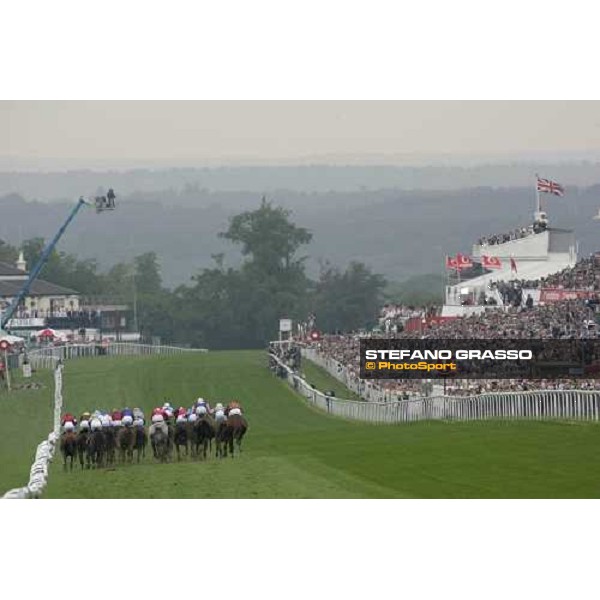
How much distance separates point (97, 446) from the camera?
28.7 metres

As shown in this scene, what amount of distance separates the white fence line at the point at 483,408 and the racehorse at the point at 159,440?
257 inches

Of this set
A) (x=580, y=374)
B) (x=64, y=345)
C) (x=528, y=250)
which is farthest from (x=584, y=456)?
(x=64, y=345)

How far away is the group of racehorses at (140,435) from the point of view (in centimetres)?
2861

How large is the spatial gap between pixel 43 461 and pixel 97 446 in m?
1.56

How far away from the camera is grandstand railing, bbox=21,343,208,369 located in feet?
137

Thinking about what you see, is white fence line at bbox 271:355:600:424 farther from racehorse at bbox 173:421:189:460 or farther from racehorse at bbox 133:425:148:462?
racehorse at bbox 133:425:148:462

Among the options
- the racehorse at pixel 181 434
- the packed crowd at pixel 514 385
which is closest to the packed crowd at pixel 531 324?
the packed crowd at pixel 514 385

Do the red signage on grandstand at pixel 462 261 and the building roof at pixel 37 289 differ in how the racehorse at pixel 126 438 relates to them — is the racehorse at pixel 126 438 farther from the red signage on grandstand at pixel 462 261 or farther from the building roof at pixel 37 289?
the building roof at pixel 37 289

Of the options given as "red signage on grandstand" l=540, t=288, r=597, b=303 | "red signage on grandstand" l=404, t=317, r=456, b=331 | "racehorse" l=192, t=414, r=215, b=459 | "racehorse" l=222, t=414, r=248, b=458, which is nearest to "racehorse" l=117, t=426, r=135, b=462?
"racehorse" l=192, t=414, r=215, b=459

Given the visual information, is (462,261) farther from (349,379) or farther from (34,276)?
(34,276)

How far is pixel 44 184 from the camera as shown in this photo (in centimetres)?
3934

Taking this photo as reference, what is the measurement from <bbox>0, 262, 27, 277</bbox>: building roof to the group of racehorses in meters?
15.2

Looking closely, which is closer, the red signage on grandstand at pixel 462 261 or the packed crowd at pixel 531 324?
the packed crowd at pixel 531 324

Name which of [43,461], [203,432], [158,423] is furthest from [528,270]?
[43,461]
